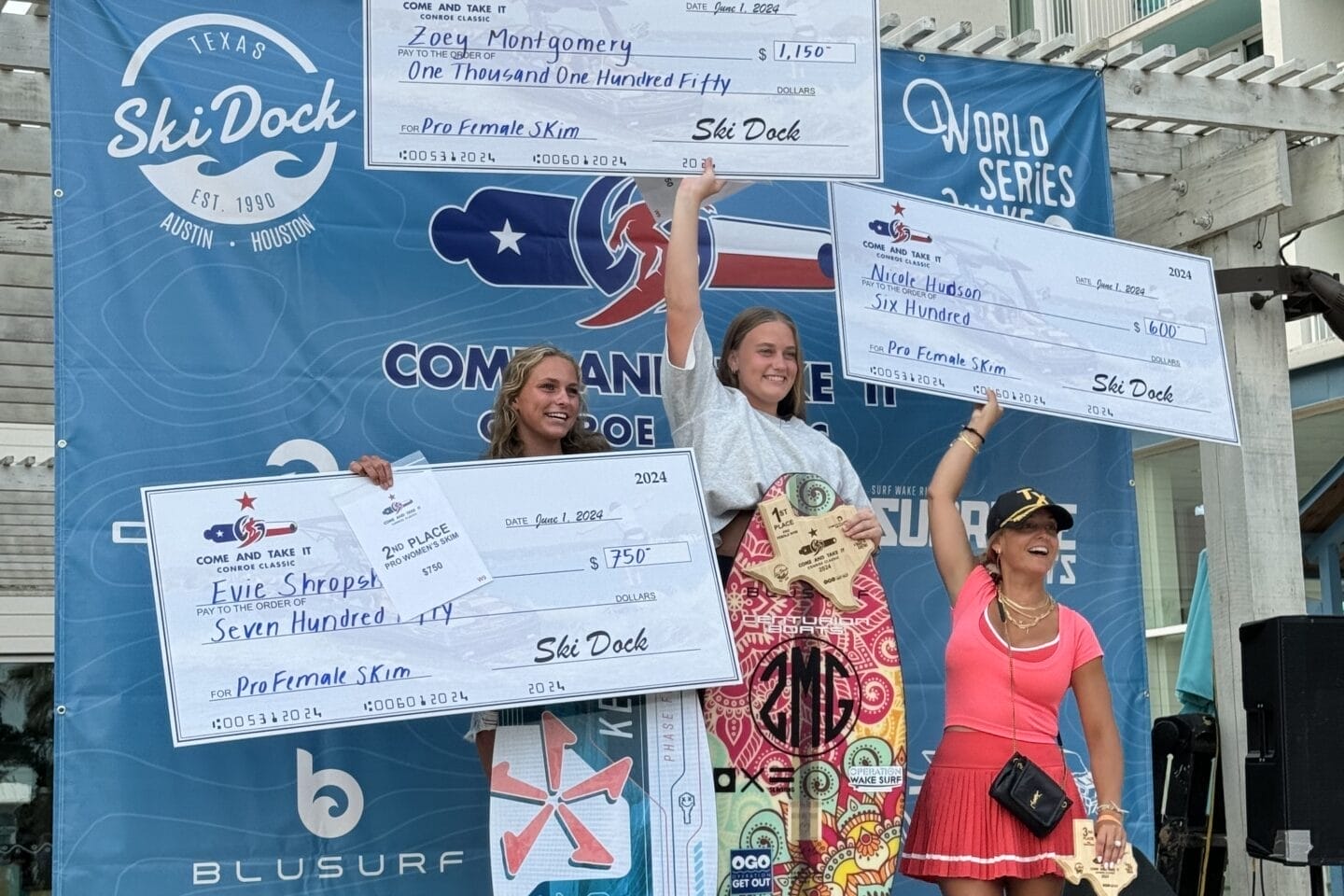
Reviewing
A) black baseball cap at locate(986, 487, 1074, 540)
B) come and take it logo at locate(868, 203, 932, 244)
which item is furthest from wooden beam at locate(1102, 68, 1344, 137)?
black baseball cap at locate(986, 487, 1074, 540)

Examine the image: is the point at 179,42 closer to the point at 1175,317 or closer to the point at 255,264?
the point at 255,264

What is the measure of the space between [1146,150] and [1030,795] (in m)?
2.36

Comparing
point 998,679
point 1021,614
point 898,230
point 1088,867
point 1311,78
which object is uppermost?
point 1311,78

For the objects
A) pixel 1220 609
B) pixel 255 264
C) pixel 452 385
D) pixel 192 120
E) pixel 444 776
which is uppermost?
pixel 192 120

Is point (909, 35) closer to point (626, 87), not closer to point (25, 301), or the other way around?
point (626, 87)

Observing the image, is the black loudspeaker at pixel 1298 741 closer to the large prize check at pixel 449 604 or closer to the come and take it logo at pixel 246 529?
the large prize check at pixel 449 604

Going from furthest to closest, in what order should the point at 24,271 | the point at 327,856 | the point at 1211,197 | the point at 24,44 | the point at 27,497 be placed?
the point at 27,497
the point at 24,271
the point at 1211,197
the point at 24,44
the point at 327,856

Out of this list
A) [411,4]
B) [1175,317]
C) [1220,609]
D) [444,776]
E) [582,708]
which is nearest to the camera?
[582,708]

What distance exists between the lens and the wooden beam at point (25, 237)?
4.85 m

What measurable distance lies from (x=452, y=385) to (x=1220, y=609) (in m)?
2.17

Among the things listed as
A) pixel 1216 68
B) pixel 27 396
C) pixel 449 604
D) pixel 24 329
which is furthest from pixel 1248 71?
pixel 27 396

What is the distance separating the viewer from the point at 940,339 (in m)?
4.03

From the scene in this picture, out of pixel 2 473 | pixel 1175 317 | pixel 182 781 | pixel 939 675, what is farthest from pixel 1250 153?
pixel 2 473

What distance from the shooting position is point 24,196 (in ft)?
14.1
